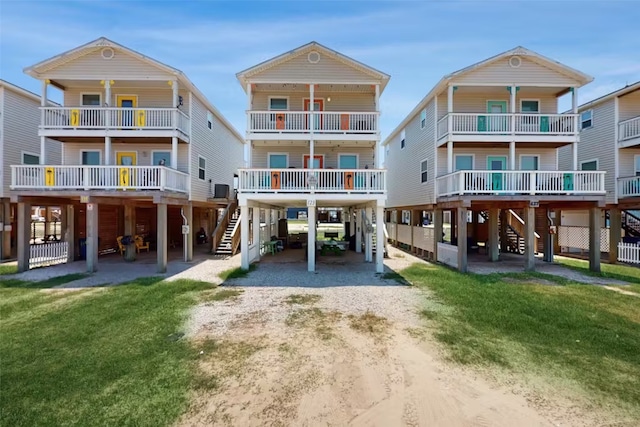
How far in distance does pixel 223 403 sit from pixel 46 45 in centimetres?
1966

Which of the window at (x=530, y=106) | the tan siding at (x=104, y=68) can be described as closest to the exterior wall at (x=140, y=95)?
the tan siding at (x=104, y=68)

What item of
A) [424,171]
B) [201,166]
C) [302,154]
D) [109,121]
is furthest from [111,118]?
[424,171]

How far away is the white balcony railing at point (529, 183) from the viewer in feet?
Result: 45.8

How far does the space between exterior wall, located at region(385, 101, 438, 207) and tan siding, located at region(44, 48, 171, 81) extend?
1402 cm

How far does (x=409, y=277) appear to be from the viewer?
12820 mm

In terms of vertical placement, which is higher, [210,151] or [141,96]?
[141,96]

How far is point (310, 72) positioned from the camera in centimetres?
1459

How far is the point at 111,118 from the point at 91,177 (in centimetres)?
331

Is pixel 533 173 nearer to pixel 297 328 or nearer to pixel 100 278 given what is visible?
pixel 297 328

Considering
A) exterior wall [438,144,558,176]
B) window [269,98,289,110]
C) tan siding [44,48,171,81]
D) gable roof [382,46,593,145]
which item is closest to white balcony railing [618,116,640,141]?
exterior wall [438,144,558,176]

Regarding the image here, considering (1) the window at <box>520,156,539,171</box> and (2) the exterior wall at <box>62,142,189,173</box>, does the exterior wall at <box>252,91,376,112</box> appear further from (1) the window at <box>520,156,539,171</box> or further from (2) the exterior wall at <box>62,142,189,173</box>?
(1) the window at <box>520,156,539,171</box>

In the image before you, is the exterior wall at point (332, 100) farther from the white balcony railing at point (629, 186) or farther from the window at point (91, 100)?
the white balcony railing at point (629, 186)

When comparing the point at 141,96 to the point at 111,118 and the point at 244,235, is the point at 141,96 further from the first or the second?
the point at 244,235

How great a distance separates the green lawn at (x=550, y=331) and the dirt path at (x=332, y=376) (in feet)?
2.96
